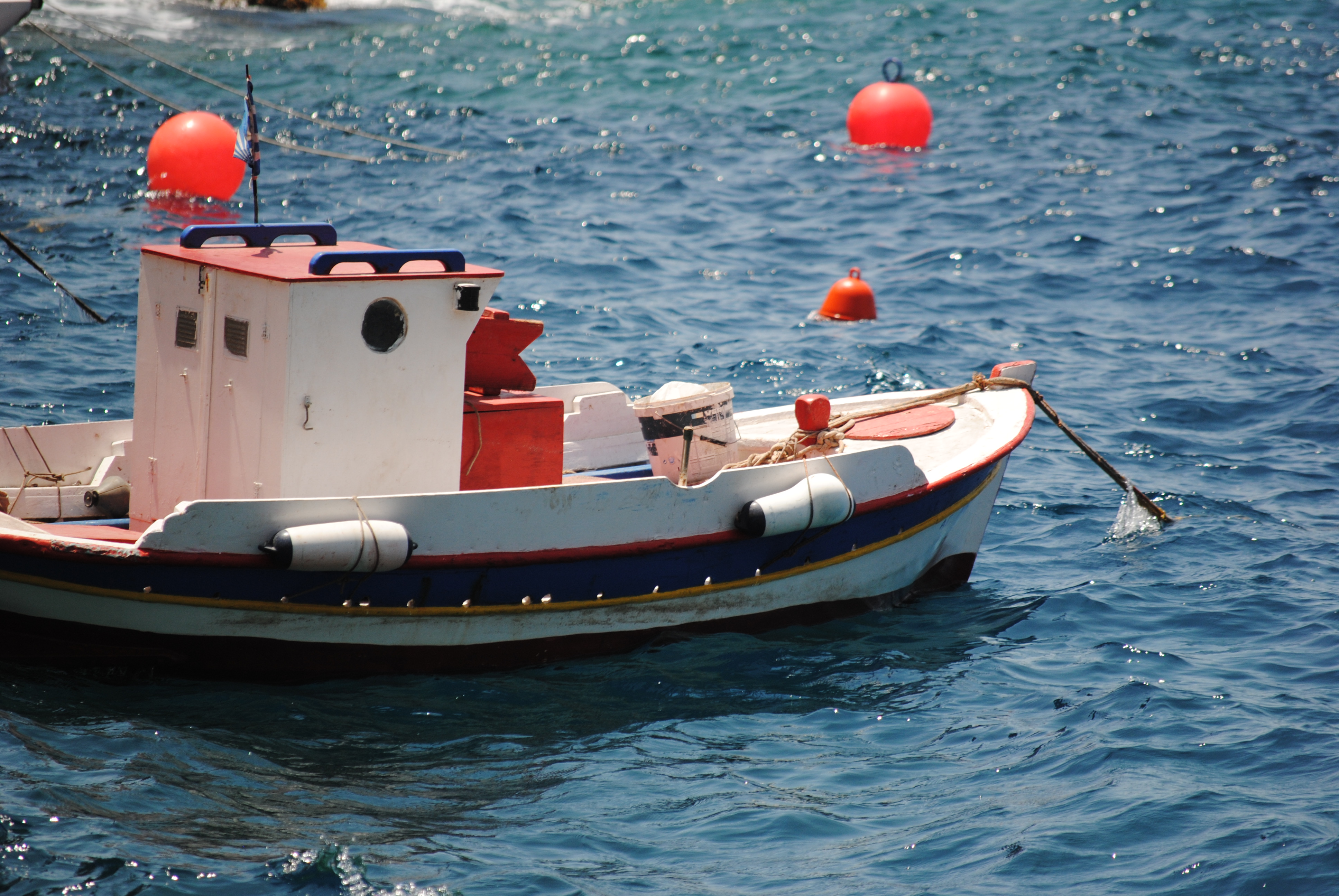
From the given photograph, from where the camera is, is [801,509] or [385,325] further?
[801,509]

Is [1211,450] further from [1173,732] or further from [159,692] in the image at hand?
[159,692]

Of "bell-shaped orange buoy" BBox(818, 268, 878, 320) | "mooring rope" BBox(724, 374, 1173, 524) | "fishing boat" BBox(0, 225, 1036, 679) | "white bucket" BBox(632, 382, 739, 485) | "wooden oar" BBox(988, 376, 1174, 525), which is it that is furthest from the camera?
"bell-shaped orange buoy" BBox(818, 268, 878, 320)

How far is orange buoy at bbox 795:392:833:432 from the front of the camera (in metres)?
7.54

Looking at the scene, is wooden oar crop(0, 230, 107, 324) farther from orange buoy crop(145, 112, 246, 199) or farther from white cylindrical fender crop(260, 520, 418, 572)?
white cylindrical fender crop(260, 520, 418, 572)

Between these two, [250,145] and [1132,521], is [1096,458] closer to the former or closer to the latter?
[1132,521]

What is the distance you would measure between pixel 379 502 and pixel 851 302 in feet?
29.2

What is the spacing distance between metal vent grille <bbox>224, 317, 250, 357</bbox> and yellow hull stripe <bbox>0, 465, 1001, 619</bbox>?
1217 millimetres

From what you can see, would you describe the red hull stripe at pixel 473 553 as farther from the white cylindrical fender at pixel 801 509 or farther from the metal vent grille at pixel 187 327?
the metal vent grille at pixel 187 327

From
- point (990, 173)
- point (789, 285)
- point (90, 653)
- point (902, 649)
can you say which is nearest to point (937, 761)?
point (902, 649)

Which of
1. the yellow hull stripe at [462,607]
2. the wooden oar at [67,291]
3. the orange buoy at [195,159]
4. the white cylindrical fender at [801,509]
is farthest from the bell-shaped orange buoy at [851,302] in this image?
the orange buoy at [195,159]

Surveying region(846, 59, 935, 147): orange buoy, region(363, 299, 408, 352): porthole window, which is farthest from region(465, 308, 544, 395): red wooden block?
region(846, 59, 935, 147): orange buoy

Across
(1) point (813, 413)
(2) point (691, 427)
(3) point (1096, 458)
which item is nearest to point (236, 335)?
(2) point (691, 427)

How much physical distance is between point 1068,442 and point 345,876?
8.53 metres

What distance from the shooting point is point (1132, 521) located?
928cm
